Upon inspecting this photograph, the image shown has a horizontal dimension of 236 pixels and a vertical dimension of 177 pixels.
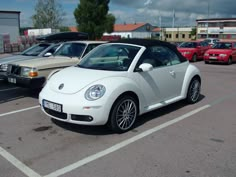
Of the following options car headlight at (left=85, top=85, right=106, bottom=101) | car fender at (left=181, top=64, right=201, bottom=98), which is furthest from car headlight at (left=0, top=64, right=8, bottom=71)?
car fender at (left=181, top=64, right=201, bottom=98)

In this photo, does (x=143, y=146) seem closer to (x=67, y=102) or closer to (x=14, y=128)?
(x=67, y=102)

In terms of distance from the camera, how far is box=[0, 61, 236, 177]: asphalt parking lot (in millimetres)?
3434

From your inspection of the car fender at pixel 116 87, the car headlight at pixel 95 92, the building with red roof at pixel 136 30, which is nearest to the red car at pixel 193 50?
the car fender at pixel 116 87

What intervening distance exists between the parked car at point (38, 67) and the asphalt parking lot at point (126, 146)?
980 mm

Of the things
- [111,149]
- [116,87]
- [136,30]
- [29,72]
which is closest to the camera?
[111,149]

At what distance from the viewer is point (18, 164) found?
11.7ft

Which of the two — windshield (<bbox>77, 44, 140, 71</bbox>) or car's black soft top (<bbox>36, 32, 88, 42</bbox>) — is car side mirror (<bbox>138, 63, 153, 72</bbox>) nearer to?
windshield (<bbox>77, 44, 140, 71</bbox>)

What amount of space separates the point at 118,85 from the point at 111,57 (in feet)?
3.55

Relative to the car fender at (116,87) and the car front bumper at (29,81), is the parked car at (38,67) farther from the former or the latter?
the car fender at (116,87)

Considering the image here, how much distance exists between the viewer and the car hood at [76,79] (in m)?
4.46

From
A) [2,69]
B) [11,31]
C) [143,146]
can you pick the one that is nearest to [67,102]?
[143,146]

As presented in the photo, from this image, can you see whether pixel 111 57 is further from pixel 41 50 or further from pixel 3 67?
pixel 41 50

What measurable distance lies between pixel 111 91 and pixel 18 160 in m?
1.72

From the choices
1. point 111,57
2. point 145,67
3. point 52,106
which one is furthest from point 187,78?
point 52,106
